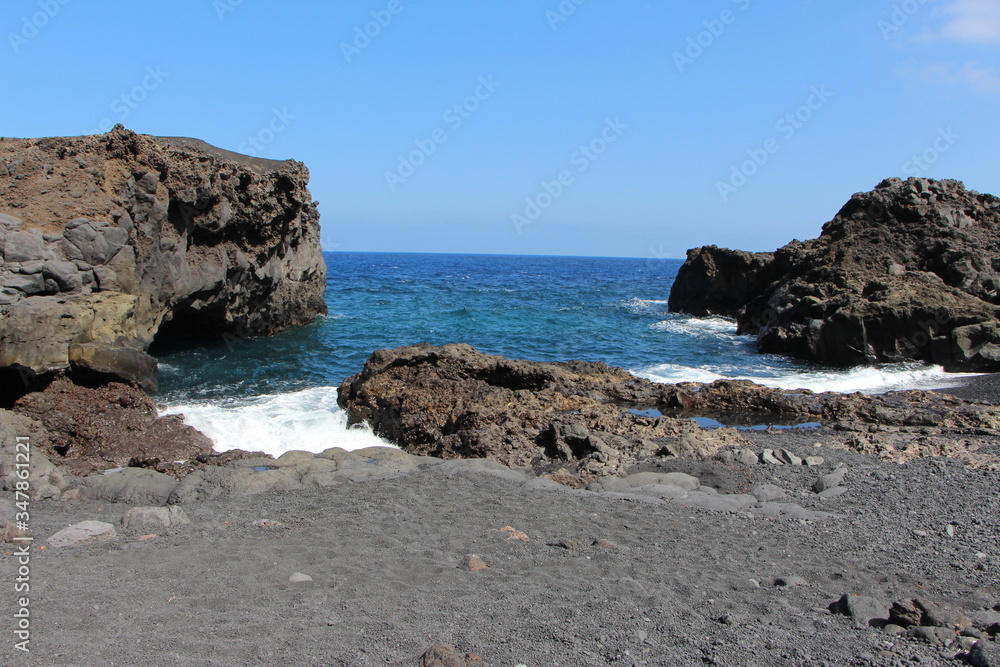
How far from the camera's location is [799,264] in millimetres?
31234

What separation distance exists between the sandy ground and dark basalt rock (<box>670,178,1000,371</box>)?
14688 mm

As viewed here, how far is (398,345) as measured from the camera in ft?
92.0

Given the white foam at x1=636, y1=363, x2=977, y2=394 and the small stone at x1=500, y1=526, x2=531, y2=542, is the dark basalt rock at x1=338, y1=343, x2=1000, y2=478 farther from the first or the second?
the small stone at x1=500, y1=526, x2=531, y2=542

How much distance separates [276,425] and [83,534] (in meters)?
7.21

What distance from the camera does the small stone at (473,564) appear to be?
716 cm

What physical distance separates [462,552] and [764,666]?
341cm

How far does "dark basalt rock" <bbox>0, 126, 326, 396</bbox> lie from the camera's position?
49.0 ft

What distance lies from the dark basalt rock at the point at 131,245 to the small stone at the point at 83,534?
25.9 ft

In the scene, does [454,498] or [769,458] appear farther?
[769,458]

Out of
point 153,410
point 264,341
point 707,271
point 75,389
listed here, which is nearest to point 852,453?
point 153,410

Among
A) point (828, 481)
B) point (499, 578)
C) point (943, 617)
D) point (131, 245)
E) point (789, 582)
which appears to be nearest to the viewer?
point (943, 617)

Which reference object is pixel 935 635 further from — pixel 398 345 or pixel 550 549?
pixel 398 345

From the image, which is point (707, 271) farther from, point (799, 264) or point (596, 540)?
point (596, 540)

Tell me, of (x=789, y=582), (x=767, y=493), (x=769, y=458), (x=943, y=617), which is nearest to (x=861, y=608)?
(x=943, y=617)
